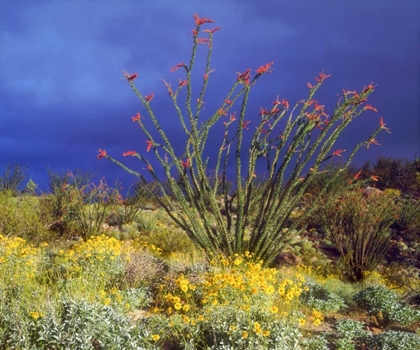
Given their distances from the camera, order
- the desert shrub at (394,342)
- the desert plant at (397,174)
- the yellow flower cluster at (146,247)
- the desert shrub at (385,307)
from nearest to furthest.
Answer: the desert shrub at (394,342)
the desert shrub at (385,307)
the yellow flower cluster at (146,247)
the desert plant at (397,174)

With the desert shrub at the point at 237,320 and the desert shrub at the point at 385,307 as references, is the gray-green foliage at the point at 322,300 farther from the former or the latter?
the desert shrub at the point at 237,320

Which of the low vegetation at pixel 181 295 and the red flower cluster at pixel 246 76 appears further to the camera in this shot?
the red flower cluster at pixel 246 76

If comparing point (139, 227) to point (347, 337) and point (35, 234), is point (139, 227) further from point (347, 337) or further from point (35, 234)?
point (347, 337)

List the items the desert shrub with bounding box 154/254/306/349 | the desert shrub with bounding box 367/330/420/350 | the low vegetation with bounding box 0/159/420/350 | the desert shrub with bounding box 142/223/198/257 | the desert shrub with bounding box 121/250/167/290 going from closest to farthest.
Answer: the desert shrub with bounding box 154/254/306/349, the low vegetation with bounding box 0/159/420/350, the desert shrub with bounding box 367/330/420/350, the desert shrub with bounding box 121/250/167/290, the desert shrub with bounding box 142/223/198/257

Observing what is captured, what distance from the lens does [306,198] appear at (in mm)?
19656

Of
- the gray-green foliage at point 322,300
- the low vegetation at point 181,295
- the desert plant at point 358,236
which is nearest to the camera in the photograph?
the low vegetation at point 181,295

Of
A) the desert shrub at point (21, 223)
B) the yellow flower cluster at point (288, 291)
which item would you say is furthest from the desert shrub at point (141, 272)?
the desert shrub at point (21, 223)

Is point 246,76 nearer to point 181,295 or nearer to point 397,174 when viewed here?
point 181,295

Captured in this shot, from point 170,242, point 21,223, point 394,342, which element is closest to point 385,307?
point 394,342

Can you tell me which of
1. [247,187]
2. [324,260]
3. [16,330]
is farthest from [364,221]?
[16,330]

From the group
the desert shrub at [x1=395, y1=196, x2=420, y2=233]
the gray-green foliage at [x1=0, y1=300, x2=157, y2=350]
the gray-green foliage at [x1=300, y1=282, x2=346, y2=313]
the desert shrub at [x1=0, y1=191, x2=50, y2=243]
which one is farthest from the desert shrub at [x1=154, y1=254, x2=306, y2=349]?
the desert shrub at [x1=395, y1=196, x2=420, y2=233]

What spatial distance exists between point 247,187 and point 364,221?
4812 millimetres

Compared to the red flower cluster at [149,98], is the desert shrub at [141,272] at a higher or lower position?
lower

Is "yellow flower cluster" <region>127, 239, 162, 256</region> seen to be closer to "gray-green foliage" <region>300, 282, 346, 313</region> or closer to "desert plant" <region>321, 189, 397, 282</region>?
"gray-green foliage" <region>300, 282, 346, 313</region>
